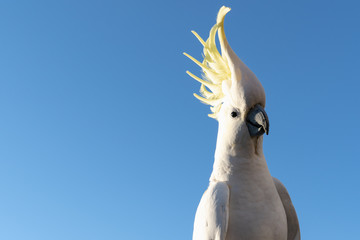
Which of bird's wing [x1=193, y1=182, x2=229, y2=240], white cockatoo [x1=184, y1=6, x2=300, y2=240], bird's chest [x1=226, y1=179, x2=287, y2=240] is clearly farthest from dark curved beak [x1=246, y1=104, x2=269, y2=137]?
bird's wing [x1=193, y1=182, x2=229, y2=240]

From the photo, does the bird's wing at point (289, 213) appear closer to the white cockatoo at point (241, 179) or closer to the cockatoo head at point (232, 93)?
the white cockatoo at point (241, 179)

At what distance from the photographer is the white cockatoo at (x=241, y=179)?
4383 millimetres

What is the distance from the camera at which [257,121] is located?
459 centimetres

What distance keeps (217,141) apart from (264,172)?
696 mm

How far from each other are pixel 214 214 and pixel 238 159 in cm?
72

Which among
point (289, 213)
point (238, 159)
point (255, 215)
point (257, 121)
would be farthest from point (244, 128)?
point (289, 213)

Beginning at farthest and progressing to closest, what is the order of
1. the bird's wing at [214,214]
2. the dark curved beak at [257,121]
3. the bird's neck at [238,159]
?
the bird's neck at [238,159] → the dark curved beak at [257,121] → the bird's wing at [214,214]

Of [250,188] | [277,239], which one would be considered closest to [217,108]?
[250,188]

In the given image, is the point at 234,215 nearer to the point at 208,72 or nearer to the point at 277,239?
the point at 277,239

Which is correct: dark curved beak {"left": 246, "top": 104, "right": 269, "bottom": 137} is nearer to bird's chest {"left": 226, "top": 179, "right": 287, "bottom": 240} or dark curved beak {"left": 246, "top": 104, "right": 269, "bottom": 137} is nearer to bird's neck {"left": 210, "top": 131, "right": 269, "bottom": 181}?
bird's neck {"left": 210, "top": 131, "right": 269, "bottom": 181}

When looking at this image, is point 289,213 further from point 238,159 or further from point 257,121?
point 257,121

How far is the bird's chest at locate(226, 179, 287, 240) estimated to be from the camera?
436 centimetres

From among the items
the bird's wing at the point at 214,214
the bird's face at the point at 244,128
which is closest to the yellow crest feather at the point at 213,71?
the bird's face at the point at 244,128

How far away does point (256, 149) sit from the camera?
4.79m
